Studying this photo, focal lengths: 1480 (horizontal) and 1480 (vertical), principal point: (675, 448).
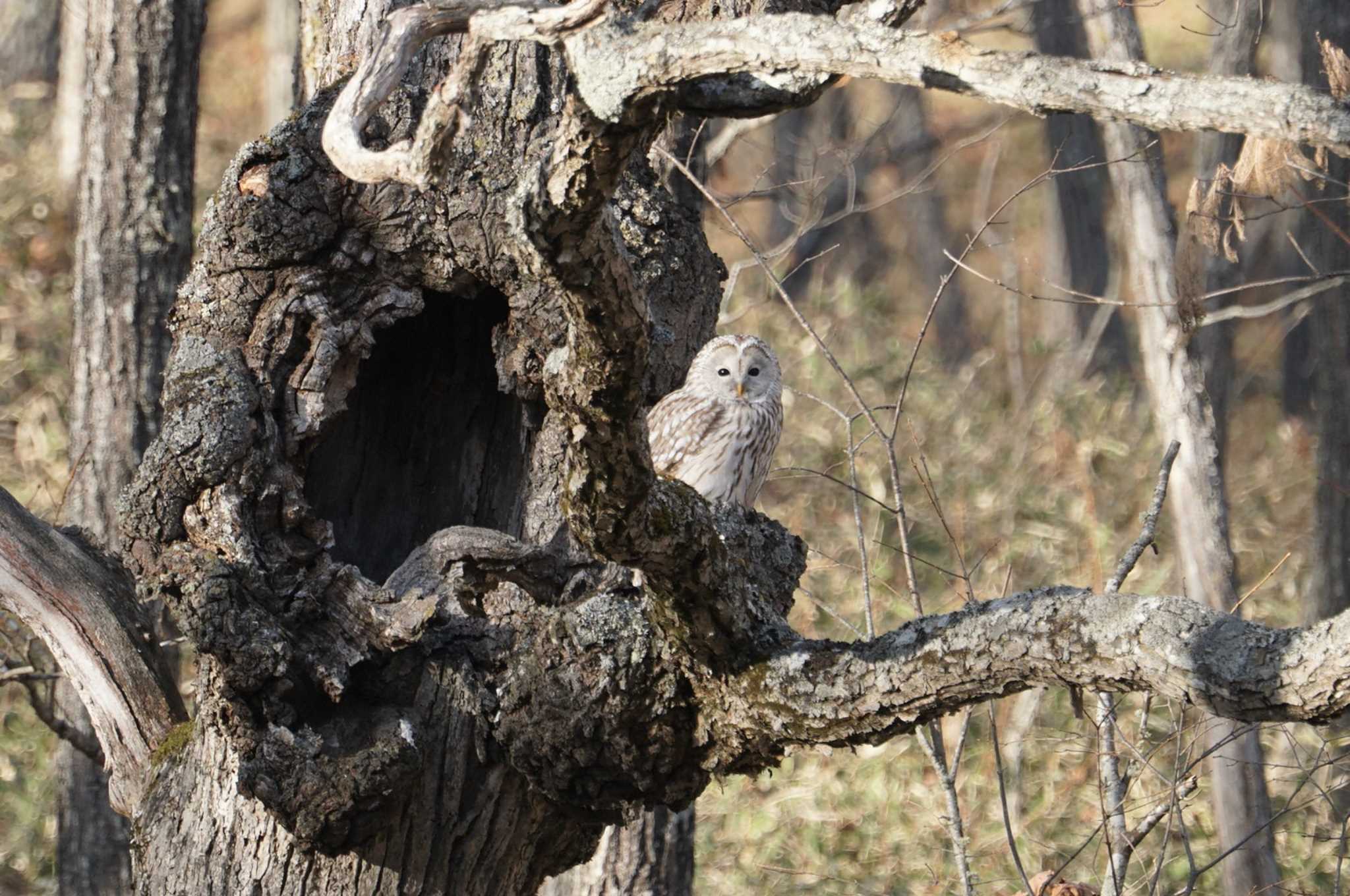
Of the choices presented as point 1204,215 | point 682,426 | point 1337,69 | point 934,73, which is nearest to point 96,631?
point 682,426

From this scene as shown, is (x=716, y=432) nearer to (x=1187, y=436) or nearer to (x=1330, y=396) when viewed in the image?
(x=1187, y=436)

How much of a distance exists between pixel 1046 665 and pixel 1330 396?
5254 mm

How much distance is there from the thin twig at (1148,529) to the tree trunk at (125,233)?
349 centimetres

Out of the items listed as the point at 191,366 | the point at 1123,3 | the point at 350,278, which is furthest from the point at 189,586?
the point at 1123,3

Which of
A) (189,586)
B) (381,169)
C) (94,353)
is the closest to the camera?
(381,169)

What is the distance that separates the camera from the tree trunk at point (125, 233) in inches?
210

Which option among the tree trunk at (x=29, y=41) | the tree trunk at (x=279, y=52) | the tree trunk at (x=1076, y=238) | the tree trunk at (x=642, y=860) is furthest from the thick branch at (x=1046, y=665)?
the tree trunk at (x=29, y=41)

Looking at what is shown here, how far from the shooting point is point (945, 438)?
9773 millimetres

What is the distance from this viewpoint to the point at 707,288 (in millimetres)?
4305

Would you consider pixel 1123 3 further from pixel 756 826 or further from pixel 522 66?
pixel 756 826

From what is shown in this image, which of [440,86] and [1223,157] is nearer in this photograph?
[440,86]

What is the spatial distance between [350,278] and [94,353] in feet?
6.90

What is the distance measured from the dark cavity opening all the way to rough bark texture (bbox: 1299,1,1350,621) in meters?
4.65

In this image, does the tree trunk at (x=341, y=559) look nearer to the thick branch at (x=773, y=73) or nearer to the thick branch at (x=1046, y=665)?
the thick branch at (x=1046, y=665)
